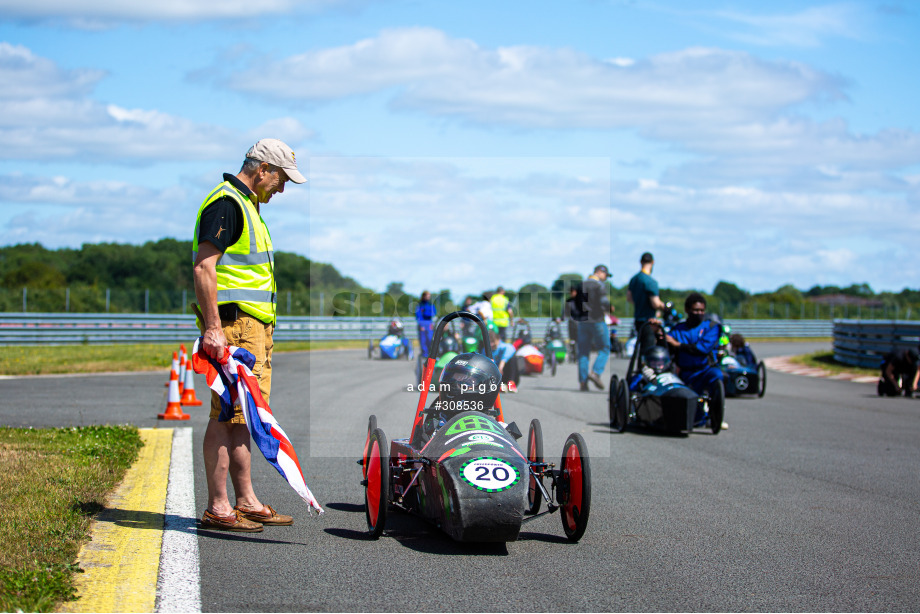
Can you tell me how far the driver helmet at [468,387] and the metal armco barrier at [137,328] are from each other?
20.0m

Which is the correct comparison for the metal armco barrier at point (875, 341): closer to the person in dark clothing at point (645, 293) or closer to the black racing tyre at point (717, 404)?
the person in dark clothing at point (645, 293)

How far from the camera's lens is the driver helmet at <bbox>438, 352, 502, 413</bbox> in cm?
610

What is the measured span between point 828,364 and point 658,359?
17.9m

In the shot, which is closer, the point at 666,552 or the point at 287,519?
the point at 666,552

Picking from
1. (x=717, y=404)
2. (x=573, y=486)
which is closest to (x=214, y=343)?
(x=573, y=486)

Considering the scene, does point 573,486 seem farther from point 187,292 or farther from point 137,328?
point 187,292

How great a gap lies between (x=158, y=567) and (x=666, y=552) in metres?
2.65

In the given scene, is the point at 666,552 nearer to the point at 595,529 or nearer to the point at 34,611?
the point at 595,529

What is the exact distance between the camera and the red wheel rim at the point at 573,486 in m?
5.37

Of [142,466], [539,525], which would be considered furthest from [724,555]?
[142,466]

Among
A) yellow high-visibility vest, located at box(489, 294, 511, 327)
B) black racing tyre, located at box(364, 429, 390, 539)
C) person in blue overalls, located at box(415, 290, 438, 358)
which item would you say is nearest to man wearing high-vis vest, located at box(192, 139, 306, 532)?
black racing tyre, located at box(364, 429, 390, 539)

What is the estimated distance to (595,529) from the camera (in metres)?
5.76

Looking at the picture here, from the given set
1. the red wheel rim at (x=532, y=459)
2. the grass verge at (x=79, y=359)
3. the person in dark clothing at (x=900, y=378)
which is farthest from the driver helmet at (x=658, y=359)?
the grass verge at (x=79, y=359)

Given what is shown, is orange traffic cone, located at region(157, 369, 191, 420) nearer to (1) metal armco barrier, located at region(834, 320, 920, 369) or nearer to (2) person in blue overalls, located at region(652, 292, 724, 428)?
(2) person in blue overalls, located at region(652, 292, 724, 428)
